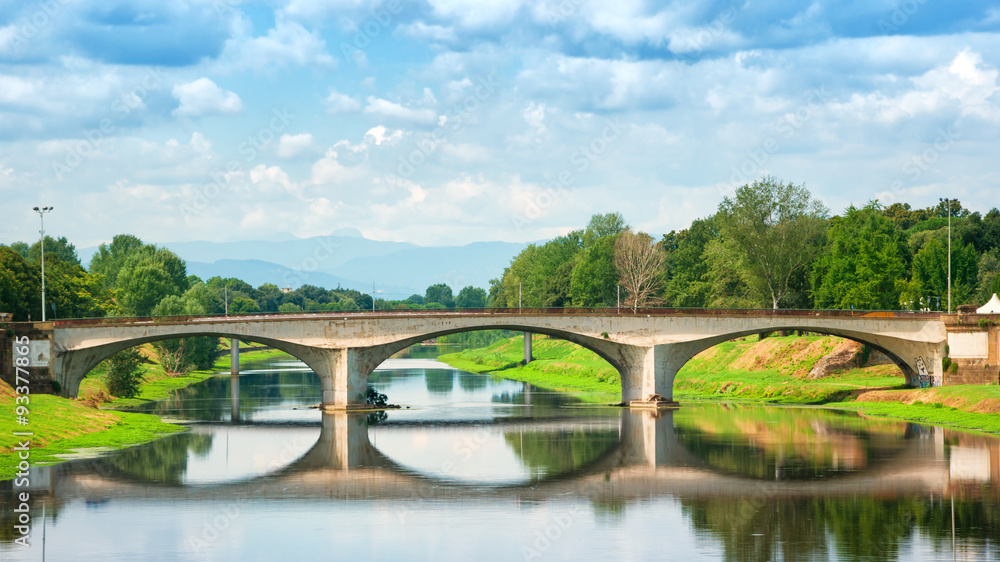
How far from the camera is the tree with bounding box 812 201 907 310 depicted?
104m

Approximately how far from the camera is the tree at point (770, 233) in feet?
357

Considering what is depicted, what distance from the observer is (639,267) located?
143 meters

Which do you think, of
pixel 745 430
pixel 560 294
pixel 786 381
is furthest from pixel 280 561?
pixel 560 294

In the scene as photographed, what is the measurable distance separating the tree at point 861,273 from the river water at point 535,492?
119ft

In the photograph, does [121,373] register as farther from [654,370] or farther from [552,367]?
[552,367]

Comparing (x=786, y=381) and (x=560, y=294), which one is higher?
(x=560, y=294)

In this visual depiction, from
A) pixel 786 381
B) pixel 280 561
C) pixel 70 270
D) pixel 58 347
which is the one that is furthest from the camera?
pixel 70 270

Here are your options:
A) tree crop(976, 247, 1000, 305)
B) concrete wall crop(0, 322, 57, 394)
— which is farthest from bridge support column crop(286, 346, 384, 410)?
tree crop(976, 247, 1000, 305)

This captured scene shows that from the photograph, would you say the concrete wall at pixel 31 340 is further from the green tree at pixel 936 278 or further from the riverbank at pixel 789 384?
the green tree at pixel 936 278

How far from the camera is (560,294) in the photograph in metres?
166

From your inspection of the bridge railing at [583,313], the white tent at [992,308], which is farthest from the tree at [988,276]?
the bridge railing at [583,313]

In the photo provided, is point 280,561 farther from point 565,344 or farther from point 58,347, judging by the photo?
point 565,344

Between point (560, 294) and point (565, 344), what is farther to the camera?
point (560, 294)

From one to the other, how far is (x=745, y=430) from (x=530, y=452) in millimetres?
16828
